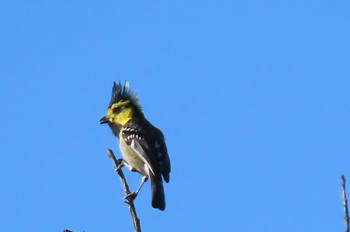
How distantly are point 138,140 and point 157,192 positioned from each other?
53.2 inches

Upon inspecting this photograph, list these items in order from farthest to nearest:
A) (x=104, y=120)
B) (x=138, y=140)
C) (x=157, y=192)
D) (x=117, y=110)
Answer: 1. (x=117, y=110)
2. (x=104, y=120)
3. (x=138, y=140)
4. (x=157, y=192)

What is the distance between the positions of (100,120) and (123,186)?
4554 mm

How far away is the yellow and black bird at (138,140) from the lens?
804cm

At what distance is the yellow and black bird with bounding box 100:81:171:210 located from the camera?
8039mm

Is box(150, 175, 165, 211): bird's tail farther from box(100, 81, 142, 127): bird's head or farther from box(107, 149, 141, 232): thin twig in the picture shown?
box(107, 149, 141, 232): thin twig

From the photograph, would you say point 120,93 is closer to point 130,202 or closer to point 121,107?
point 121,107

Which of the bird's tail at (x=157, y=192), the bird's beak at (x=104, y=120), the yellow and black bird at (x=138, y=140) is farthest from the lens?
the bird's beak at (x=104, y=120)

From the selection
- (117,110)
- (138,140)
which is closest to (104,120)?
(117,110)

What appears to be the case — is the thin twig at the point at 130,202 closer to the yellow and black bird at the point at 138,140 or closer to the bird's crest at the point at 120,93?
the yellow and black bird at the point at 138,140

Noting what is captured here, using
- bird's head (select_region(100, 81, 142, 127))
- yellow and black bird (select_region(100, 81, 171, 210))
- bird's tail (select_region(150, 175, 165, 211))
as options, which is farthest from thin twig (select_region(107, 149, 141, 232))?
bird's head (select_region(100, 81, 142, 127))

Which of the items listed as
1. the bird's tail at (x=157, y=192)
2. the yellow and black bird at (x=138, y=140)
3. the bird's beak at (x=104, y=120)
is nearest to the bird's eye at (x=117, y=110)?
the yellow and black bird at (x=138, y=140)

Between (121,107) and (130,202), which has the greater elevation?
(121,107)

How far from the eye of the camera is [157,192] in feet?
24.8

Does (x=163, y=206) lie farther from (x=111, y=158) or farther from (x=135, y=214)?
(x=135, y=214)
